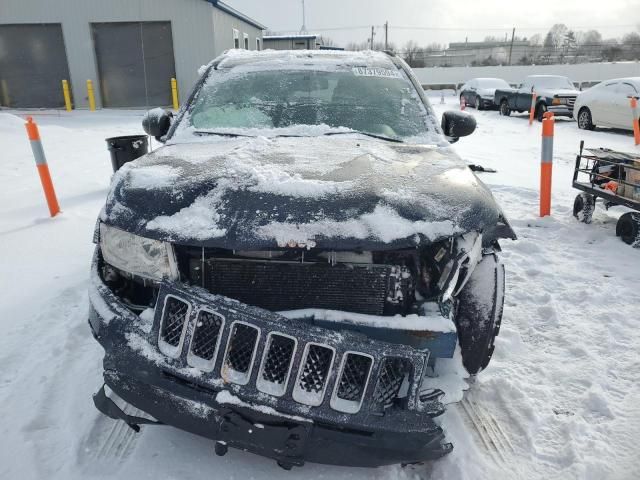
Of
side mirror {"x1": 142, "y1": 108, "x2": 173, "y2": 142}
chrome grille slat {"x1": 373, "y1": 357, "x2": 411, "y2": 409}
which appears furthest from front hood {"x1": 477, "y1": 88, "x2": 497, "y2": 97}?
chrome grille slat {"x1": 373, "y1": 357, "x2": 411, "y2": 409}

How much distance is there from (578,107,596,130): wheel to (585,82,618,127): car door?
0.20m

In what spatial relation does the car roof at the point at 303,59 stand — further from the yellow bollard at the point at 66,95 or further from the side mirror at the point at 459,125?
the yellow bollard at the point at 66,95

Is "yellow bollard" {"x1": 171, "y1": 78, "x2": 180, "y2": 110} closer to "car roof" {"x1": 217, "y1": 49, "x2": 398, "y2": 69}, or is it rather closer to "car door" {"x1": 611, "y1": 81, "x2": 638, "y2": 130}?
"car door" {"x1": 611, "y1": 81, "x2": 638, "y2": 130}

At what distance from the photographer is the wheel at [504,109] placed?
720 inches

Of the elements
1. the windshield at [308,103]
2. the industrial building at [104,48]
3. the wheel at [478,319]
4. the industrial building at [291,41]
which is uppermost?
the industrial building at [291,41]

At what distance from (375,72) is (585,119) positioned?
1270 cm

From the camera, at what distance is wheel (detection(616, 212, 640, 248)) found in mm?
4658

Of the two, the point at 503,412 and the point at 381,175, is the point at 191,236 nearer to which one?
the point at 381,175

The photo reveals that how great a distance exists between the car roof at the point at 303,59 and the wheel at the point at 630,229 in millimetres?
2985

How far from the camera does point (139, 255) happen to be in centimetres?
197

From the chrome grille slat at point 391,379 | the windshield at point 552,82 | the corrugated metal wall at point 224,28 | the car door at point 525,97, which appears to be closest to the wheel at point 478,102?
the car door at point 525,97

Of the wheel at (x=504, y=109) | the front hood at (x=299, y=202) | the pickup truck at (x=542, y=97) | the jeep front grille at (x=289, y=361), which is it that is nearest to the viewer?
the jeep front grille at (x=289, y=361)

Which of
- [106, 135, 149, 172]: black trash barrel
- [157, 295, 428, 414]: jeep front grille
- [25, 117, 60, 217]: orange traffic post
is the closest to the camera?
[157, 295, 428, 414]: jeep front grille

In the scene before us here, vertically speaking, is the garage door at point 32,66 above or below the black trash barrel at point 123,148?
above
